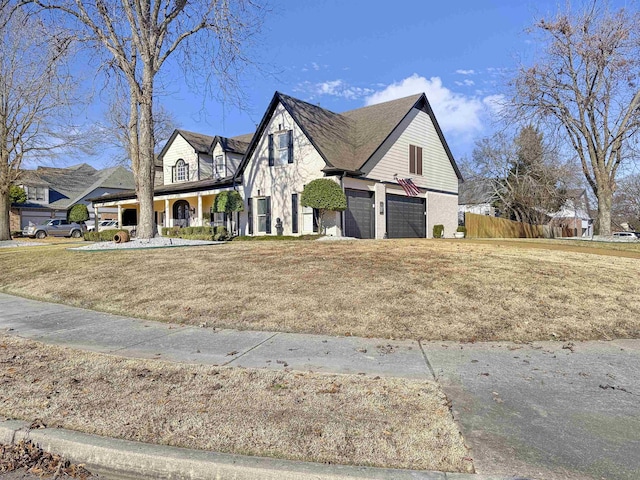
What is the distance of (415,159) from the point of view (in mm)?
23984

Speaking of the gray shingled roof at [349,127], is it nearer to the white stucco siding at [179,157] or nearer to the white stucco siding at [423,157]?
the white stucco siding at [423,157]

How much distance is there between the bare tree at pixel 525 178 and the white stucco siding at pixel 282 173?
19.9m

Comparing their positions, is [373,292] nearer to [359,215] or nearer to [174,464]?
[174,464]

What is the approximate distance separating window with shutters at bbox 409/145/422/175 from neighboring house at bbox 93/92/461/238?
0.06 meters

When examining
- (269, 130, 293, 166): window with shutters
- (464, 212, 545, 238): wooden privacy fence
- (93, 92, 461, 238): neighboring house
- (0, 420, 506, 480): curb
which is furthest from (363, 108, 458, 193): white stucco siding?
(0, 420, 506, 480): curb

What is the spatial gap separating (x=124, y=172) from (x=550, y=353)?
50767mm

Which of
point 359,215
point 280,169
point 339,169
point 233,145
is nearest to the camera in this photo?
point 339,169

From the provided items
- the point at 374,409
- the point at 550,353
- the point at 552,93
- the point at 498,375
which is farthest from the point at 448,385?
the point at 552,93

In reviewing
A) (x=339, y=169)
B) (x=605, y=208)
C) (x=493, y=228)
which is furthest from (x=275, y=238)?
(x=493, y=228)

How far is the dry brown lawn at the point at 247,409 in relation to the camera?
2.72 metres

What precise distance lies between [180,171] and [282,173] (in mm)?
10729

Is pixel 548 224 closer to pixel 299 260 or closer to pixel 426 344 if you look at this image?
pixel 299 260

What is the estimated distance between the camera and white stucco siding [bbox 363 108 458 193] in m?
21.4

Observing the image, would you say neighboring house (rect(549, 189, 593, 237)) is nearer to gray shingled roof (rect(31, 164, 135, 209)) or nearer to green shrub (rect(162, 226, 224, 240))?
green shrub (rect(162, 226, 224, 240))
